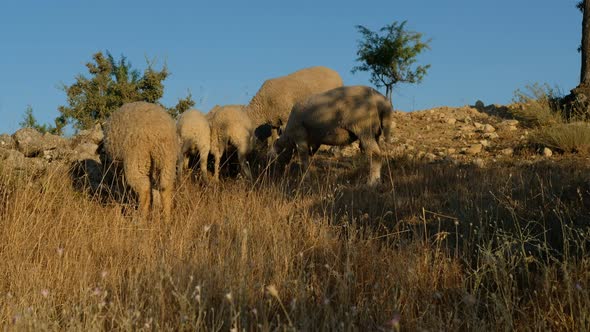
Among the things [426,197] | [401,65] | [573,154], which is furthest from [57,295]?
[401,65]

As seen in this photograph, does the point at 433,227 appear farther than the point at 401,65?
No

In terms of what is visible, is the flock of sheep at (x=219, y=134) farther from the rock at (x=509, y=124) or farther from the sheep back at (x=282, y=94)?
the rock at (x=509, y=124)

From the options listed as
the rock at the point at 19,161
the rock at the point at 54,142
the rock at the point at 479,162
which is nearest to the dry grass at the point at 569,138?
the rock at the point at 479,162

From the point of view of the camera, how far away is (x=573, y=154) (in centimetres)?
1106

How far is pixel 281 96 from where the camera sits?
1427cm

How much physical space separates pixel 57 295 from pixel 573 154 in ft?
32.3

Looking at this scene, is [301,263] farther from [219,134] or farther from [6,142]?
[6,142]

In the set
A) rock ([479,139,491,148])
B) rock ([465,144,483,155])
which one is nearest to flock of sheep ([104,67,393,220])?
rock ([465,144,483,155])

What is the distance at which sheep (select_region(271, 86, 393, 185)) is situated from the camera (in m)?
9.66

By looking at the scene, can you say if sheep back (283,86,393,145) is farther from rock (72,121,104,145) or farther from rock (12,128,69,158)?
rock (12,128,69,158)

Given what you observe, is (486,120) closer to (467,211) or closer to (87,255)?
(467,211)

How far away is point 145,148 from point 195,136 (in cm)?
315

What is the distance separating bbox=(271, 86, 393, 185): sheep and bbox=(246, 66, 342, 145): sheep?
347cm

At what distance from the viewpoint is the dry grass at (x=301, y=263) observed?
3812 mm
